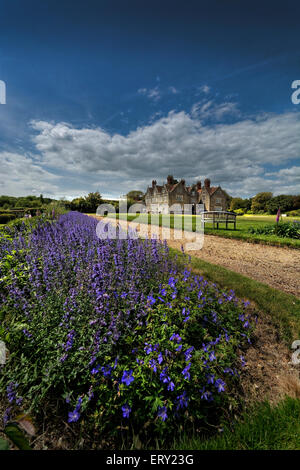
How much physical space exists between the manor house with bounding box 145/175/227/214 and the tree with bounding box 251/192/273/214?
24.2 ft

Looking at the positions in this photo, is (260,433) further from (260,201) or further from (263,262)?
(260,201)

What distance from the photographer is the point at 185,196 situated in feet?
145

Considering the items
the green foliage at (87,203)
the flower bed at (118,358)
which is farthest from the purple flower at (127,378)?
the green foliage at (87,203)

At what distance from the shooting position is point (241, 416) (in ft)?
5.74

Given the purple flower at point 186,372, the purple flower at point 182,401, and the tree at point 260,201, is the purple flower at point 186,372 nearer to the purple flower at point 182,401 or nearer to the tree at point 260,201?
the purple flower at point 182,401

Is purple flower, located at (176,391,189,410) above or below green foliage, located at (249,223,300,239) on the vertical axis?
below

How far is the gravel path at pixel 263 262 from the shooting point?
4.35m

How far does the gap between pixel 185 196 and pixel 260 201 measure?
19289mm

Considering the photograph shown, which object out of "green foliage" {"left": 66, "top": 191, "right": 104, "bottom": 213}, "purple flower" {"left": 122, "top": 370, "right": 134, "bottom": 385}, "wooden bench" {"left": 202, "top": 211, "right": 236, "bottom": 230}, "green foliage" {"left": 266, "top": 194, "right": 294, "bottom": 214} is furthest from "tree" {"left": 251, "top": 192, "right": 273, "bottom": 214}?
"purple flower" {"left": 122, "top": 370, "right": 134, "bottom": 385}

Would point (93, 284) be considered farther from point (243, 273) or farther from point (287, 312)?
point (243, 273)

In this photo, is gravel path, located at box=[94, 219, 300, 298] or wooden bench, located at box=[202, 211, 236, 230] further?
wooden bench, located at box=[202, 211, 236, 230]

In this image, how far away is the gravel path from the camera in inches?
171

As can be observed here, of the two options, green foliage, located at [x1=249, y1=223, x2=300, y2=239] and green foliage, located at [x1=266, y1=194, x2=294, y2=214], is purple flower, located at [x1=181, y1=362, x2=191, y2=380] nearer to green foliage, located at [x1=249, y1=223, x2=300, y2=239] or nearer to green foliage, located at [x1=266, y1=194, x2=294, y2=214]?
green foliage, located at [x1=249, y1=223, x2=300, y2=239]
